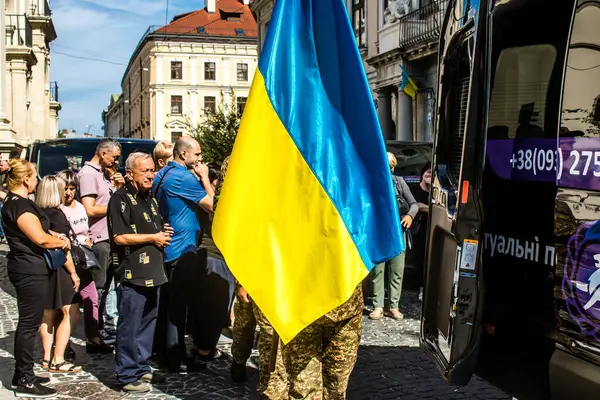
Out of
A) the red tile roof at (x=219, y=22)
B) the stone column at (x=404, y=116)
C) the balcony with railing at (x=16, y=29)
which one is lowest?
the stone column at (x=404, y=116)

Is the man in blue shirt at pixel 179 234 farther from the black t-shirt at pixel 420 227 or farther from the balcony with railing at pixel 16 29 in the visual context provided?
the balcony with railing at pixel 16 29

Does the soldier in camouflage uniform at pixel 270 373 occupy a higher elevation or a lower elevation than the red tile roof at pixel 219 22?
lower

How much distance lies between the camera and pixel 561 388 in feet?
11.0

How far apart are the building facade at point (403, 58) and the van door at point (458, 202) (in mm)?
14152

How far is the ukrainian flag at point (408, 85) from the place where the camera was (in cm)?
2025

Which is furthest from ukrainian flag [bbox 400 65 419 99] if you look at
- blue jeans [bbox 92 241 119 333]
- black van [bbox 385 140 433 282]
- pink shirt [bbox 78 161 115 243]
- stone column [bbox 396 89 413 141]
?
blue jeans [bbox 92 241 119 333]

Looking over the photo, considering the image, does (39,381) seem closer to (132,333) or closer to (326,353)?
(132,333)

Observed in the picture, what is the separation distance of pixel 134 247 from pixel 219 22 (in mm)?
69642

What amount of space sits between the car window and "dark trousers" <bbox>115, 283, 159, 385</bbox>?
18.4 ft

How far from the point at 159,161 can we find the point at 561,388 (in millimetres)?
4302

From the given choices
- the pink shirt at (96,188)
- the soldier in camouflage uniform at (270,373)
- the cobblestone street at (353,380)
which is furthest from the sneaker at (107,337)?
the soldier in camouflage uniform at (270,373)

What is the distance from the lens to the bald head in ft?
19.0

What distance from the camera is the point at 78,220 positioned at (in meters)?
6.27

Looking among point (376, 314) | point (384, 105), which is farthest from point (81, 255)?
point (384, 105)
